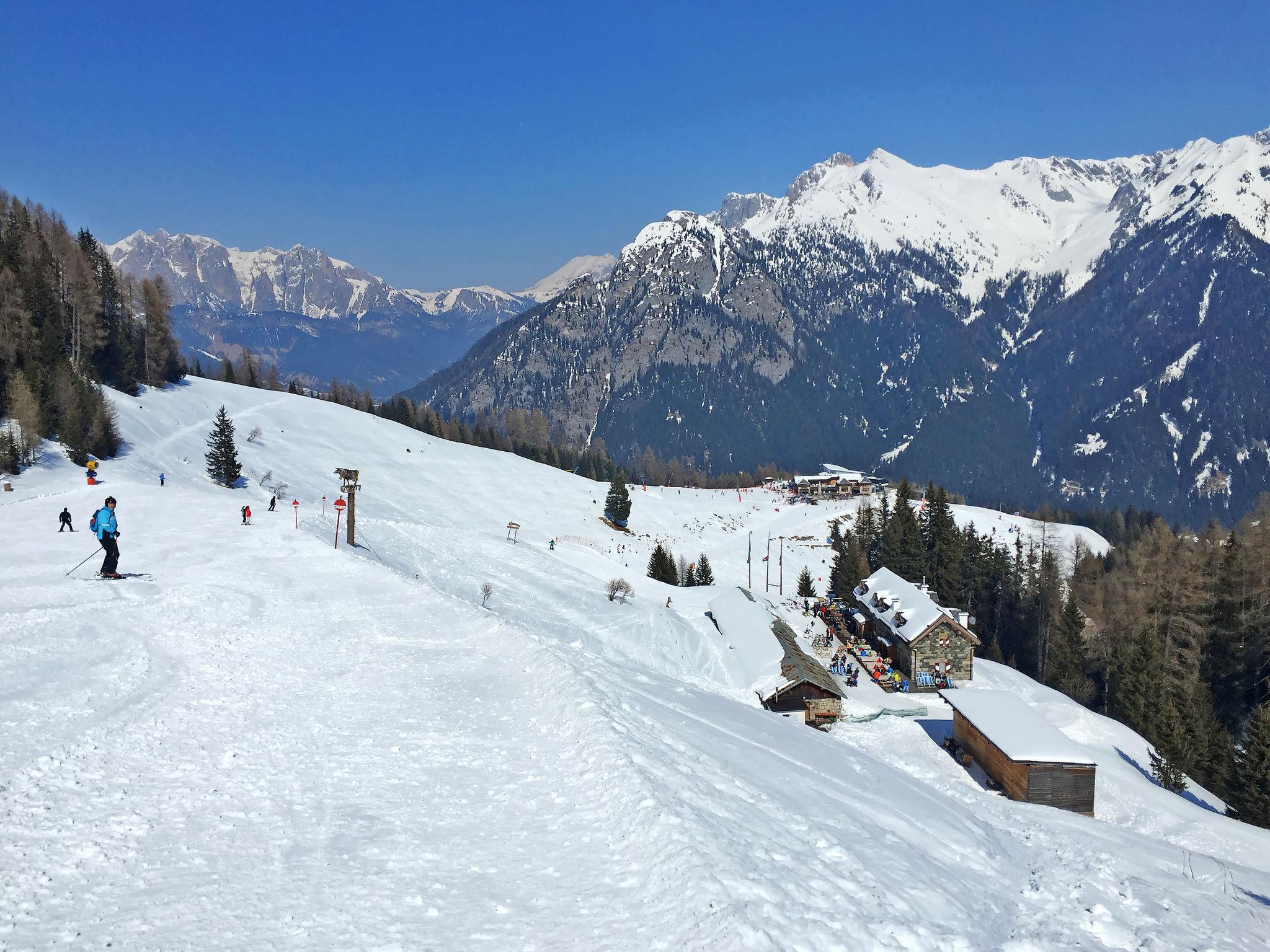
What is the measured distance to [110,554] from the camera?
2184 cm

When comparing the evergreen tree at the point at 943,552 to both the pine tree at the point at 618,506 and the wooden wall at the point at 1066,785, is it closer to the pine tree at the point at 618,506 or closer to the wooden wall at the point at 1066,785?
the pine tree at the point at 618,506

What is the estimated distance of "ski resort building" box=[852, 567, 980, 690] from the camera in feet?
150

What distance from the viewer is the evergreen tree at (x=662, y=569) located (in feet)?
201

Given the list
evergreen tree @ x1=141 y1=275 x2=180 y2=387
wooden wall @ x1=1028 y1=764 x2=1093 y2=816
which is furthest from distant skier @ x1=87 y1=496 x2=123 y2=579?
evergreen tree @ x1=141 y1=275 x2=180 y2=387

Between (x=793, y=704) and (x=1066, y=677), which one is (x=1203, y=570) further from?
(x=793, y=704)

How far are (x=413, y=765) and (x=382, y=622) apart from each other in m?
9.96

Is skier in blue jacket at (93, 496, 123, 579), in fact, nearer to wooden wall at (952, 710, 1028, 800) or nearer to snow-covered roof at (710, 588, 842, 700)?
snow-covered roof at (710, 588, 842, 700)

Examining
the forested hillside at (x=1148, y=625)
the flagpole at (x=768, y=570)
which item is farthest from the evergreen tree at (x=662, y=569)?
the forested hillside at (x=1148, y=625)

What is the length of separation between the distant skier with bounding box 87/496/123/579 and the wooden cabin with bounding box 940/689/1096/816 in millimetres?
32013

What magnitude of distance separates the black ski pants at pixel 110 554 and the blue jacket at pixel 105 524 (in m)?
0.11

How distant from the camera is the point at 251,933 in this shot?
25.2 feet

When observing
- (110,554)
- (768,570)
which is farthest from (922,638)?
(110,554)

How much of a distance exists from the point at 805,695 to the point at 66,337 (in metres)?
78.6

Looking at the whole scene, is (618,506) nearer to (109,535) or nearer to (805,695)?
(805,695)
